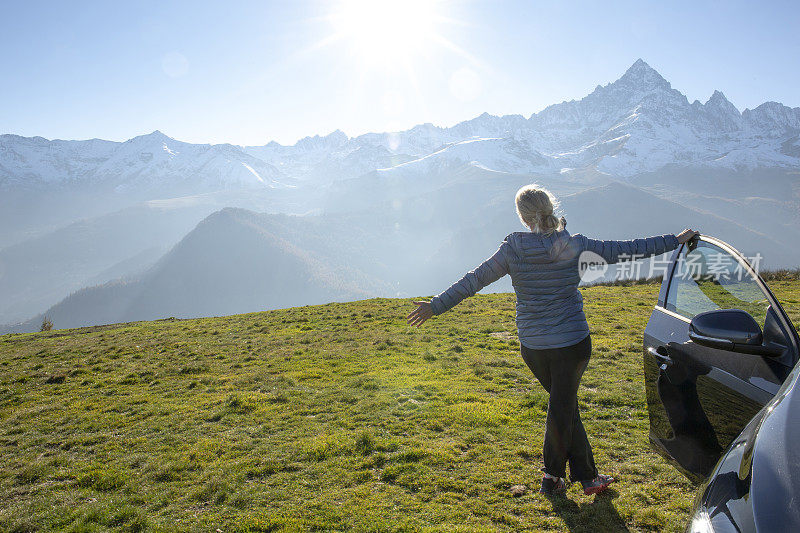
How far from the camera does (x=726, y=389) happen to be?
3.28 m

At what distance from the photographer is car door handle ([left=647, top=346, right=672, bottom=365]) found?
4040mm

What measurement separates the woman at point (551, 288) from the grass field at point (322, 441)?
1595 millimetres

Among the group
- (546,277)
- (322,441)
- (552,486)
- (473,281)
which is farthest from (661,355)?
(322,441)

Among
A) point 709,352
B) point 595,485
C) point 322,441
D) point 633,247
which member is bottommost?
point 322,441

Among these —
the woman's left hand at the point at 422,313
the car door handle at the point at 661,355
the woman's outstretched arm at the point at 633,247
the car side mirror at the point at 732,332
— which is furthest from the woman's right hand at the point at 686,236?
the woman's left hand at the point at 422,313

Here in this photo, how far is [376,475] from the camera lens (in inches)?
242

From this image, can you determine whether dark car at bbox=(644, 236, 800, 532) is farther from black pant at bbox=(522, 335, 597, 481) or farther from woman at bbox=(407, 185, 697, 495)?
black pant at bbox=(522, 335, 597, 481)

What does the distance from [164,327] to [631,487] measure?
81.6ft

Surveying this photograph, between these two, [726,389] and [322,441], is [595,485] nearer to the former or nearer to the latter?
[726,389]

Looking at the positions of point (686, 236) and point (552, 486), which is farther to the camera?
point (552, 486)

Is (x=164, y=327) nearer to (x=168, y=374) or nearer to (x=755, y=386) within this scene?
(x=168, y=374)

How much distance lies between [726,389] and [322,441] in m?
5.94

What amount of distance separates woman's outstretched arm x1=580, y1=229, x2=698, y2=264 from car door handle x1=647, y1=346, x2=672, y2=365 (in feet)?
3.16

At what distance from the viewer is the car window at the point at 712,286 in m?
3.51
